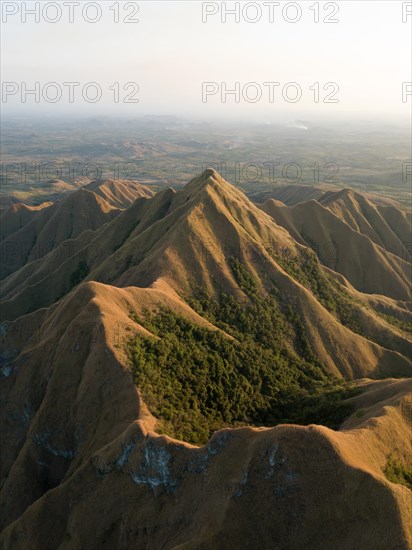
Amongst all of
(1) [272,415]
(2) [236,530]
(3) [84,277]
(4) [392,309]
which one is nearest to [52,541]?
(2) [236,530]

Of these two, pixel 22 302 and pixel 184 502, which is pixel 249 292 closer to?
pixel 184 502

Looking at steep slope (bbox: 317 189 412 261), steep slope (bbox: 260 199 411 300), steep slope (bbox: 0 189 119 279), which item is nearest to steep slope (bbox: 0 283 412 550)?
steep slope (bbox: 260 199 411 300)

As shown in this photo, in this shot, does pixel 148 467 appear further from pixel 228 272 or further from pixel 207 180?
pixel 207 180

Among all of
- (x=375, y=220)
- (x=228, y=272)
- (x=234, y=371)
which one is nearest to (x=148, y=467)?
(x=234, y=371)

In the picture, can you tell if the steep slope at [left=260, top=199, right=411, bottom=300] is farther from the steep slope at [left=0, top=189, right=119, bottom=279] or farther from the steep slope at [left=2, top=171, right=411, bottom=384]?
the steep slope at [left=0, top=189, right=119, bottom=279]

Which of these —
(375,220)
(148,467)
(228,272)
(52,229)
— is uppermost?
(375,220)

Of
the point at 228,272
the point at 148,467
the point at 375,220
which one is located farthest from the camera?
the point at 375,220
